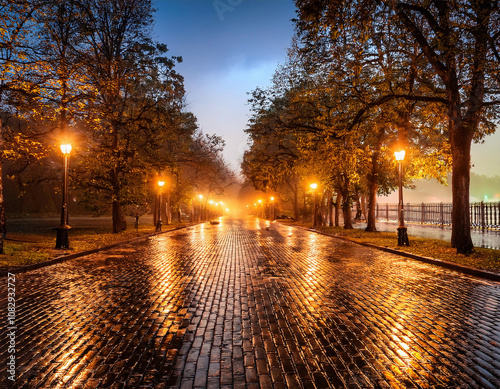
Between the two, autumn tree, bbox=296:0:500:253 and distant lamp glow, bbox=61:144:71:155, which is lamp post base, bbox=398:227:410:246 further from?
distant lamp glow, bbox=61:144:71:155

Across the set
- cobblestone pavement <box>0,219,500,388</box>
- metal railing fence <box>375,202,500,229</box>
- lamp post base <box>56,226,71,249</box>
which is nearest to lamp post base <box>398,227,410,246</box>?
cobblestone pavement <box>0,219,500,388</box>

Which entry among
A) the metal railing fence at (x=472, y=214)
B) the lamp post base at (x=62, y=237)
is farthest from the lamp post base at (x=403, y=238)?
the lamp post base at (x=62, y=237)

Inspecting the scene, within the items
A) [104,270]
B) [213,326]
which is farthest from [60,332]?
[104,270]

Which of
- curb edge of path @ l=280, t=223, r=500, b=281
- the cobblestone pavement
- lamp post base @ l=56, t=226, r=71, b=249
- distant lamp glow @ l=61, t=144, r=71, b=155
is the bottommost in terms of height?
curb edge of path @ l=280, t=223, r=500, b=281

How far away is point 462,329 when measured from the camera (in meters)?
4.53

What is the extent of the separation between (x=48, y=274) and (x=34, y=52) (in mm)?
7941

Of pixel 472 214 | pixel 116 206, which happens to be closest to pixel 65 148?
pixel 116 206

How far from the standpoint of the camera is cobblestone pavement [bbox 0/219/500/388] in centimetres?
321

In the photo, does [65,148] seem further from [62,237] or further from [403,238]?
[403,238]

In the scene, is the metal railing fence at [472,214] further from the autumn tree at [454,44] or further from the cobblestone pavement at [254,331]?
the cobblestone pavement at [254,331]

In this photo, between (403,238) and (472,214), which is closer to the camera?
(403,238)

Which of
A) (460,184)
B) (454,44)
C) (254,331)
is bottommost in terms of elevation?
(254,331)

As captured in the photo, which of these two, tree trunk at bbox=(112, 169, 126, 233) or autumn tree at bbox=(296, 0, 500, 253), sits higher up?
autumn tree at bbox=(296, 0, 500, 253)

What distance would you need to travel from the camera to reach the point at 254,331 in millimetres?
4422
